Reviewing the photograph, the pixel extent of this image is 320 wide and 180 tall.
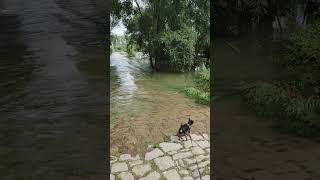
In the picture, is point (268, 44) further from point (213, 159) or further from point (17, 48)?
point (17, 48)

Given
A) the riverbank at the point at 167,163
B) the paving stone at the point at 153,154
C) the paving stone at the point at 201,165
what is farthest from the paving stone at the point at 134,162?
the paving stone at the point at 201,165

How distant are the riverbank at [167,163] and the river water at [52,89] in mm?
263

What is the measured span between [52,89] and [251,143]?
11.1 ft

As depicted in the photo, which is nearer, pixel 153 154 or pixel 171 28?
pixel 153 154

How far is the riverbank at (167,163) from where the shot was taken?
4570 mm

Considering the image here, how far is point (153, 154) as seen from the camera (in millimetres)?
4938

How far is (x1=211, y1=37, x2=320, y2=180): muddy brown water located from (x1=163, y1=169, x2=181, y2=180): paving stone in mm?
434

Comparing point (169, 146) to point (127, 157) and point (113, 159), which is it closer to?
point (127, 157)

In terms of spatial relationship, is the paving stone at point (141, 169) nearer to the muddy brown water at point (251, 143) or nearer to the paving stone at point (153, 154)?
the paving stone at point (153, 154)

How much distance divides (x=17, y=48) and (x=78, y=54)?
136 centimetres

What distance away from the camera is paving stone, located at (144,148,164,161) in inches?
192

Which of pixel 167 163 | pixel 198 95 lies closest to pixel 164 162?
pixel 167 163

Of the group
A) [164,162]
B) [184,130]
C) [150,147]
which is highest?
[184,130]

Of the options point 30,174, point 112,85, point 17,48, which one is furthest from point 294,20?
point 17,48
